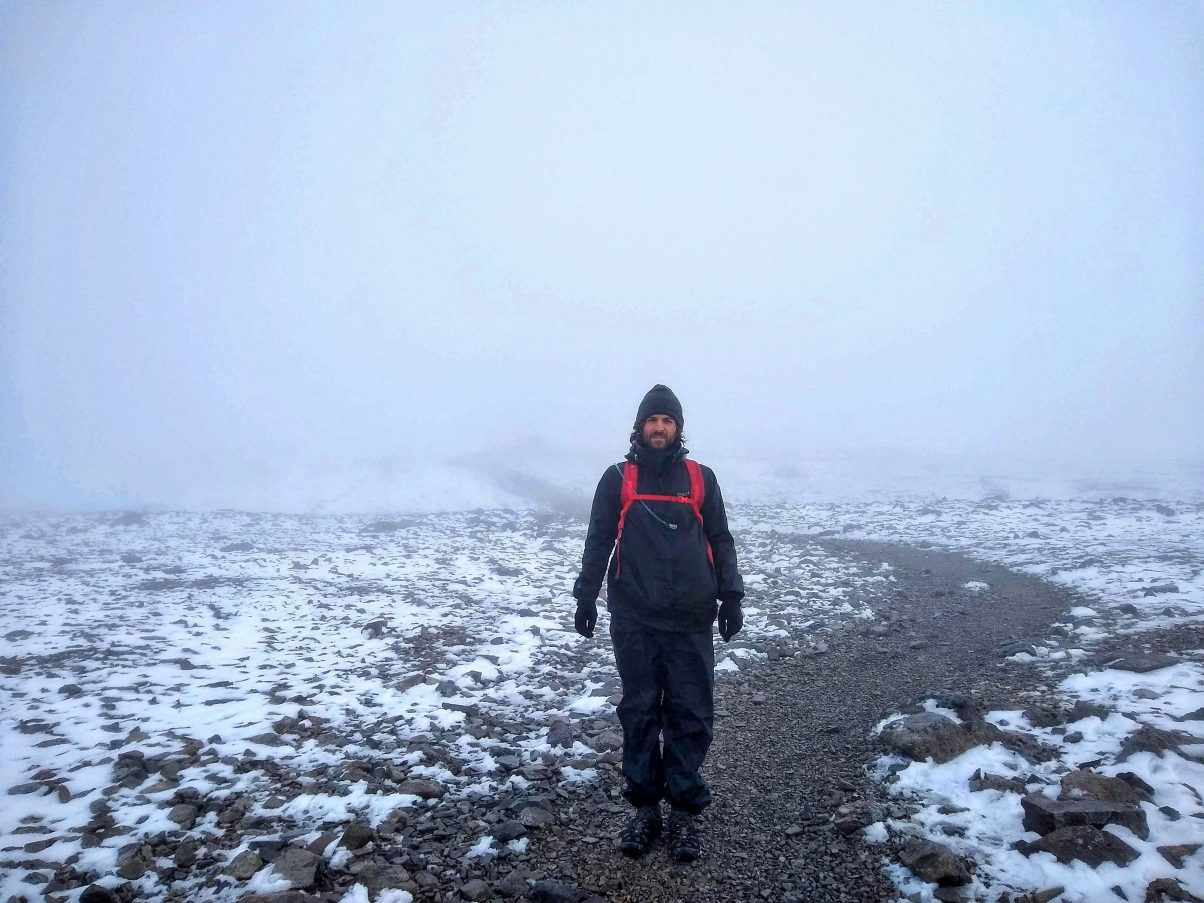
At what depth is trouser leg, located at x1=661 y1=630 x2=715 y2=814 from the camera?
16.5 ft

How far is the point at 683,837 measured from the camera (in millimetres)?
4773

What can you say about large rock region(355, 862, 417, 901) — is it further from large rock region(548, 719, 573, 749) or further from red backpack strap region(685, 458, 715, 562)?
red backpack strap region(685, 458, 715, 562)

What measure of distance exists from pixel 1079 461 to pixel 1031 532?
136 feet

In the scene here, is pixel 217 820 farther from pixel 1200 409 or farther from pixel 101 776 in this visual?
pixel 1200 409

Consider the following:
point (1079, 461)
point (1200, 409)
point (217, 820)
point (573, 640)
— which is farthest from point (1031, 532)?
point (1200, 409)

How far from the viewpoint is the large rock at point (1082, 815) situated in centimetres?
418

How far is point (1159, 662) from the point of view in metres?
7.05

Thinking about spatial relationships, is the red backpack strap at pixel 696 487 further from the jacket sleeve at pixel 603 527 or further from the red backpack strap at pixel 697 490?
the jacket sleeve at pixel 603 527

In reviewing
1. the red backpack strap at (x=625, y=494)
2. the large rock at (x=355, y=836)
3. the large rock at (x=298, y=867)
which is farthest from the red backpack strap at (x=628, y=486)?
the large rock at (x=298, y=867)

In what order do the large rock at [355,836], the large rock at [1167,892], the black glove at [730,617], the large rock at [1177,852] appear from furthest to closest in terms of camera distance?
the black glove at [730,617] < the large rock at [355,836] < the large rock at [1177,852] < the large rock at [1167,892]

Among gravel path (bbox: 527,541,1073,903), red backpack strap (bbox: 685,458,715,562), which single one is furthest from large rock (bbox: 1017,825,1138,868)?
red backpack strap (bbox: 685,458,715,562)

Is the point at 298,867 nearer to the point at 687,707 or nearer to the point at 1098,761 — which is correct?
the point at 687,707

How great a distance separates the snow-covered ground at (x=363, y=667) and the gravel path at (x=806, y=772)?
2.20ft

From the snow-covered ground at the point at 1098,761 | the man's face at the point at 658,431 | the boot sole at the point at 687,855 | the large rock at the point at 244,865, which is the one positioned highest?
the man's face at the point at 658,431
